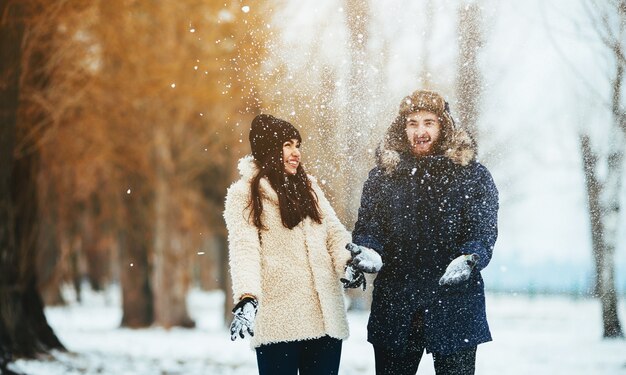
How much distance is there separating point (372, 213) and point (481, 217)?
0.50 metres

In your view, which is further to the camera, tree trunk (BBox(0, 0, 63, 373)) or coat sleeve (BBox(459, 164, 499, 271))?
tree trunk (BBox(0, 0, 63, 373))

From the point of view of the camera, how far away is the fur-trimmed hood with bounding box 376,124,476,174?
156 inches

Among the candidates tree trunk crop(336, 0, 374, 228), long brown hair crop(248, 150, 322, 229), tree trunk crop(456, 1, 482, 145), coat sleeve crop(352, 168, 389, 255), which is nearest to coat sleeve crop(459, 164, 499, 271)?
coat sleeve crop(352, 168, 389, 255)

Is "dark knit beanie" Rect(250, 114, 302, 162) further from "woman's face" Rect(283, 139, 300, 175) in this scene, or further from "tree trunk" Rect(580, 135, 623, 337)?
"tree trunk" Rect(580, 135, 623, 337)

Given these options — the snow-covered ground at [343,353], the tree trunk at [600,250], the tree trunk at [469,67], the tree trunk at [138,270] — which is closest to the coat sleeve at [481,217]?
the tree trunk at [469,67]

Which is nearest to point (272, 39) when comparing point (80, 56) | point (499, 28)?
point (499, 28)

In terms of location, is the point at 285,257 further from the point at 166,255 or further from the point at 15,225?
the point at 166,255

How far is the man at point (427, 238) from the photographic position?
3844 mm

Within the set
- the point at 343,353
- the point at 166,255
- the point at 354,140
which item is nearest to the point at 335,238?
the point at 354,140

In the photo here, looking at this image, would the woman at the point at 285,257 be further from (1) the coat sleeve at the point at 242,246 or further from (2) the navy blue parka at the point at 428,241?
(2) the navy blue parka at the point at 428,241

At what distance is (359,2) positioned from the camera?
5.36 m

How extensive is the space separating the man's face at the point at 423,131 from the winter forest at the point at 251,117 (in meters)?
0.55

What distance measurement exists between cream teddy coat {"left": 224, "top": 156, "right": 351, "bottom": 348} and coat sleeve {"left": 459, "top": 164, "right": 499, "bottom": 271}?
0.55 meters

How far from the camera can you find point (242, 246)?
3793mm
